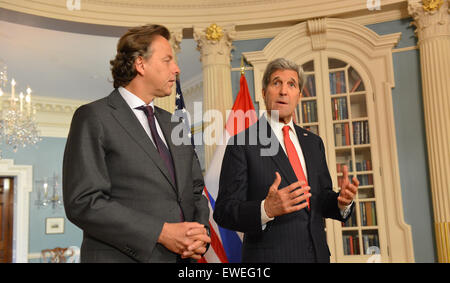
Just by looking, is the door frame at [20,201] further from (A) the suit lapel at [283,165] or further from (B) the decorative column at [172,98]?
(A) the suit lapel at [283,165]

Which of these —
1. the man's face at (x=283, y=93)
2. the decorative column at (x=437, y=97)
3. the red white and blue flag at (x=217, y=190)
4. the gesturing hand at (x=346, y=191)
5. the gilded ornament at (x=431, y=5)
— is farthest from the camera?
the gilded ornament at (x=431, y=5)

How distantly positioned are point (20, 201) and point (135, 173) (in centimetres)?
887

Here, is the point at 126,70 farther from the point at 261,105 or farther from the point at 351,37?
the point at 351,37

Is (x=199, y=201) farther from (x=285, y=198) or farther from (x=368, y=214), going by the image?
(x=368, y=214)

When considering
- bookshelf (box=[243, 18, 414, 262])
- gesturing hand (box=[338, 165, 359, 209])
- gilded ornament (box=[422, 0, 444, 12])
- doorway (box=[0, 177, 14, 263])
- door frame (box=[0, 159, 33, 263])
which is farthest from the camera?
doorway (box=[0, 177, 14, 263])

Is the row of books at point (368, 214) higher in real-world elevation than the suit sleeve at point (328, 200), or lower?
lower

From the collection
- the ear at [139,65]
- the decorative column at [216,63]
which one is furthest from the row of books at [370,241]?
the ear at [139,65]

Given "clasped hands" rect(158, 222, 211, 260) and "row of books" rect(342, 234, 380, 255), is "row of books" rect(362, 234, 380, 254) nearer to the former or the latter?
"row of books" rect(342, 234, 380, 255)

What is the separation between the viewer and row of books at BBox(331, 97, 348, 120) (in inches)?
184

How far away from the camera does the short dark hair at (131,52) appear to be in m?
1.56

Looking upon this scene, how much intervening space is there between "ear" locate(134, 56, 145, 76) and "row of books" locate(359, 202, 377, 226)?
348 cm

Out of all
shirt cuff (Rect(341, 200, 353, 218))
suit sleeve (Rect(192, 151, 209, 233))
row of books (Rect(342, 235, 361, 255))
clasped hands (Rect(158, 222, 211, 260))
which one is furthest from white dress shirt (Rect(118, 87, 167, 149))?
row of books (Rect(342, 235, 361, 255))

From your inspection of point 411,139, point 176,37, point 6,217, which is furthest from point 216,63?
point 6,217

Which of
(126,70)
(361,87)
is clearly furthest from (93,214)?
(361,87)
